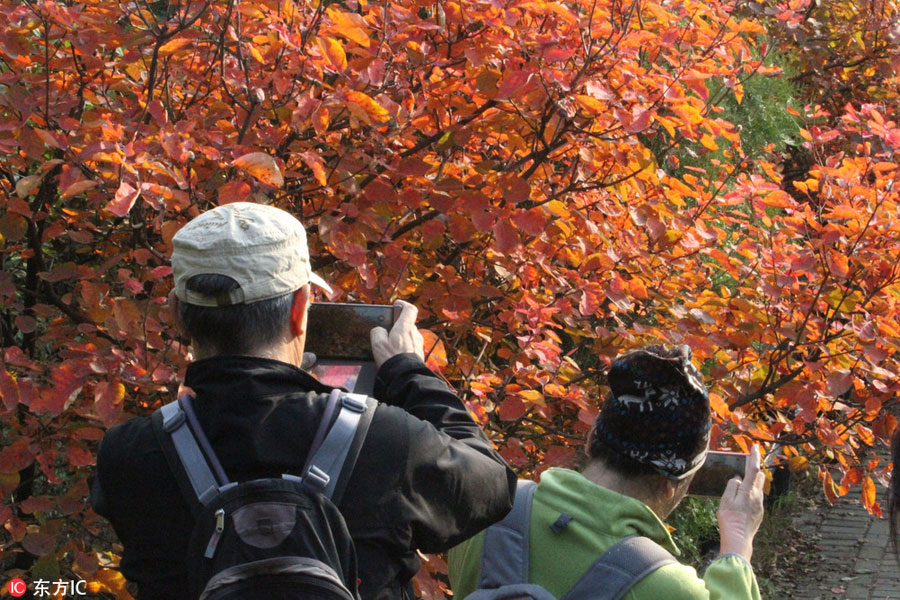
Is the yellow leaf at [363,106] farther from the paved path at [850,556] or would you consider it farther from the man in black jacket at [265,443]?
the paved path at [850,556]

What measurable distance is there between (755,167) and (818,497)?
283cm

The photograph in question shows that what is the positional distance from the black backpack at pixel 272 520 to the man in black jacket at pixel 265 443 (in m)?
0.02

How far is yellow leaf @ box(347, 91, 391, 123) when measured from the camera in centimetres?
243

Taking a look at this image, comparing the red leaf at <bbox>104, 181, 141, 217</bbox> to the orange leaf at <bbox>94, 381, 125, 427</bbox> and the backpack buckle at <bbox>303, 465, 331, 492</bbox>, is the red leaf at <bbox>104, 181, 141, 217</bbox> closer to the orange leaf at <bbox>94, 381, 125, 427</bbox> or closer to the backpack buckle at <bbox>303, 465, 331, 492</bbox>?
the orange leaf at <bbox>94, 381, 125, 427</bbox>

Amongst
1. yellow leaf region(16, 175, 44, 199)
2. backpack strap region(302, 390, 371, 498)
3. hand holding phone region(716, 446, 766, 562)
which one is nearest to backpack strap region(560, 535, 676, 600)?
hand holding phone region(716, 446, 766, 562)

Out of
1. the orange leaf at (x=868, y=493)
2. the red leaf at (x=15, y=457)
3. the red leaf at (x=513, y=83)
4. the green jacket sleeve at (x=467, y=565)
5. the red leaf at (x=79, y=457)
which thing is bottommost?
the orange leaf at (x=868, y=493)

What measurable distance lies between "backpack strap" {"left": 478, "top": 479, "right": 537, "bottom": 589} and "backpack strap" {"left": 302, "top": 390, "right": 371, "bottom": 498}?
0.40m

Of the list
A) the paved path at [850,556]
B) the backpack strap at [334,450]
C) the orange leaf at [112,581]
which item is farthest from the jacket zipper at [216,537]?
the paved path at [850,556]

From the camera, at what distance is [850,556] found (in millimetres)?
6492

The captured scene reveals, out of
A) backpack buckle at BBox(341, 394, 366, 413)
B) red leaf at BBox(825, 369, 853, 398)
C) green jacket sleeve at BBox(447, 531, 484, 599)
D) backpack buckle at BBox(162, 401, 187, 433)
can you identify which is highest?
backpack buckle at BBox(341, 394, 366, 413)

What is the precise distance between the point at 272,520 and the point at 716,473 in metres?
0.98

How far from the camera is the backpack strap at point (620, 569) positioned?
1.57 meters

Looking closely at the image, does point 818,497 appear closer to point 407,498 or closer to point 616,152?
point 616,152

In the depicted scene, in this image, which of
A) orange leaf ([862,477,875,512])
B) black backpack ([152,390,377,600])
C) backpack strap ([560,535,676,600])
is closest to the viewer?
black backpack ([152,390,377,600])
